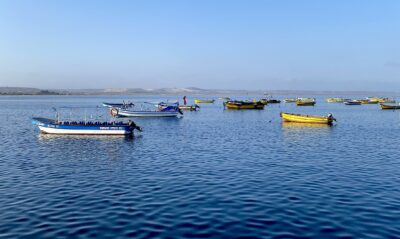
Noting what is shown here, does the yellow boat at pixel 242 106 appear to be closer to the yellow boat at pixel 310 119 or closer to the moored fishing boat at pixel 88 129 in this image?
the yellow boat at pixel 310 119

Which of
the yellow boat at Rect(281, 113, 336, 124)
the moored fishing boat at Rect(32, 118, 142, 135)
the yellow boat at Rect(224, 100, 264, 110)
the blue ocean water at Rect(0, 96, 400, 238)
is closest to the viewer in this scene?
the blue ocean water at Rect(0, 96, 400, 238)

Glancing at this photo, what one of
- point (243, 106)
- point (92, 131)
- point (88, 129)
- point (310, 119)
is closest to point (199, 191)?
point (92, 131)

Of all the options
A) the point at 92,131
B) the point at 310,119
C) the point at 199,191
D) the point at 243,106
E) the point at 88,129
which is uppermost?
the point at 243,106

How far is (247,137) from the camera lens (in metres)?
57.2

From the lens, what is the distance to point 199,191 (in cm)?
2528

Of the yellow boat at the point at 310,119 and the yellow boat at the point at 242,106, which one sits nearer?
the yellow boat at the point at 310,119

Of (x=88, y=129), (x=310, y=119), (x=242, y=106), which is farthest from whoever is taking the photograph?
(x=242, y=106)

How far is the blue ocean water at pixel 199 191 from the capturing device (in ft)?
60.1

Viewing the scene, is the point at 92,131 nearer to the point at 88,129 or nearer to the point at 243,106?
the point at 88,129

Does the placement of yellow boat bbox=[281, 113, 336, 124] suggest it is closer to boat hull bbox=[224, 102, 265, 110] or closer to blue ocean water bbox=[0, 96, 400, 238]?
blue ocean water bbox=[0, 96, 400, 238]

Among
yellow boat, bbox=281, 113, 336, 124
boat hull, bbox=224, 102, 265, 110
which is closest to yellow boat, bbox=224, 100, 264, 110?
boat hull, bbox=224, 102, 265, 110

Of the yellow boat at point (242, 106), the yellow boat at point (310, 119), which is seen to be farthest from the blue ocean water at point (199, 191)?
the yellow boat at point (242, 106)

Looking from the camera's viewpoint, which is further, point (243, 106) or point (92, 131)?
point (243, 106)

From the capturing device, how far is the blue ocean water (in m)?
18.3
